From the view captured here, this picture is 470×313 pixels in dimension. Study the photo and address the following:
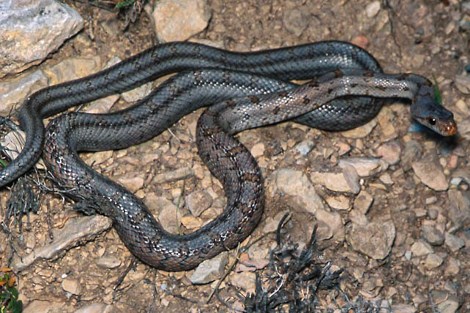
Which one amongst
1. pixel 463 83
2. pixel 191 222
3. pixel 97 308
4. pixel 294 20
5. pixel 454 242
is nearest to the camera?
pixel 97 308

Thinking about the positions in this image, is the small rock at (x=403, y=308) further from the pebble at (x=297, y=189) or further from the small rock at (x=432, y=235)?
the pebble at (x=297, y=189)

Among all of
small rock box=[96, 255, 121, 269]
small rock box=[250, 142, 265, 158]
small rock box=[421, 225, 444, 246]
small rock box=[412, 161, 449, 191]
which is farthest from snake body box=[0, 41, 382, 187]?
small rock box=[421, 225, 444, 246]

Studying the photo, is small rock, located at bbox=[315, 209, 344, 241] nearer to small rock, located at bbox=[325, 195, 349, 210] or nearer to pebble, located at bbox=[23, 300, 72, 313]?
small rock, located at bbox=[325, 195, 349, 210]

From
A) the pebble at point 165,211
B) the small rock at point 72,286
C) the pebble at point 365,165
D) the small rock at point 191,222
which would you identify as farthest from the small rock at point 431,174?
the small rock at point 72,286

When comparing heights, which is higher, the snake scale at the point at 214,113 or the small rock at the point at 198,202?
the snake scale at the point at 214,113

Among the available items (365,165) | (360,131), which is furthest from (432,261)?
(360,131)

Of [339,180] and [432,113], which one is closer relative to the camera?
[339,180]

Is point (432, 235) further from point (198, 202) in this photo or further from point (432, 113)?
point (198, 202)
